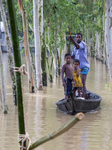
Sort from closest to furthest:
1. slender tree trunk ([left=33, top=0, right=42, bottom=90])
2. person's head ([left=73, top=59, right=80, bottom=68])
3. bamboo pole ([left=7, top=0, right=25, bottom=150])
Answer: bamboo pole ([left=7, top=0, right=25, bottom=150])
person's head ([left=73, top=59, right=80, bottom=68])
slender tree trunk ([left=33, top=0, right=42, bottom=90])

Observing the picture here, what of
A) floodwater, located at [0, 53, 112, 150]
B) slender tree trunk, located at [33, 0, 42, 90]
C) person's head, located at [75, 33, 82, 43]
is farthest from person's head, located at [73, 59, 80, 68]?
slender tree trunk, located at [33, 0, 42, 90]

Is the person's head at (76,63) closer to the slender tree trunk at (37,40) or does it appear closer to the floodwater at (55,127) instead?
the floodwater at (55,127)

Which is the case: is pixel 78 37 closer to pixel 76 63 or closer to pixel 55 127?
pixel 76 63

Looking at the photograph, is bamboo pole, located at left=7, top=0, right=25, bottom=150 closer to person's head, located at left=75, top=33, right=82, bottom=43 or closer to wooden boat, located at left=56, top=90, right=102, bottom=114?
wooden boat, located at left=56, top=90, right=102, bottom=114

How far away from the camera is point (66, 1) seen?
17.8 m

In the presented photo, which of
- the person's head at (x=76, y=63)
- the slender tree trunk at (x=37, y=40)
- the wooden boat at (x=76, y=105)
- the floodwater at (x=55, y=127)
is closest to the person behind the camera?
the floodwater at (x=55, y=127)

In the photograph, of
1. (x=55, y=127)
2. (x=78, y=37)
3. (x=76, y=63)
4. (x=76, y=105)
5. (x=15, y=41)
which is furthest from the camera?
(x=78, y=37)

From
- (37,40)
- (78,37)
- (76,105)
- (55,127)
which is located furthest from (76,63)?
(37,40)

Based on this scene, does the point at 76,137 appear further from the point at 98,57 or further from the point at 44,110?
the point at 98,57

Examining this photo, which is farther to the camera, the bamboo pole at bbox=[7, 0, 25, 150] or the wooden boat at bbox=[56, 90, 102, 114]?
the wooden boat at bbox=[56, 90, 102, 114]

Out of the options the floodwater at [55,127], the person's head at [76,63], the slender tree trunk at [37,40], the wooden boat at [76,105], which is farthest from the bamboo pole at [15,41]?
the slender tree trunk at [37,40]

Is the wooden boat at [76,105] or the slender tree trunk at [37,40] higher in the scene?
the slender tree trunk at [37,40]

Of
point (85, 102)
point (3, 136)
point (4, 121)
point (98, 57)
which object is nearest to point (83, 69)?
point (85, 102)

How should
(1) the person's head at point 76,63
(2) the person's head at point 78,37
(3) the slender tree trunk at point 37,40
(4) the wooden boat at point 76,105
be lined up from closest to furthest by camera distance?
(4) the wooden boat at point 76,105
(1) the person's head at point 76,63
(2) the person's head at point 78,37
(3) the slender tree trunk at point 37,40
